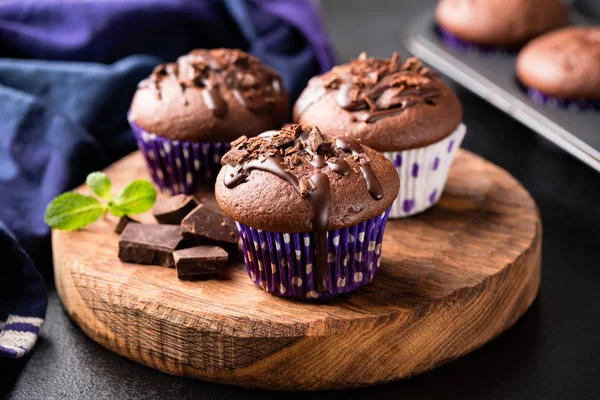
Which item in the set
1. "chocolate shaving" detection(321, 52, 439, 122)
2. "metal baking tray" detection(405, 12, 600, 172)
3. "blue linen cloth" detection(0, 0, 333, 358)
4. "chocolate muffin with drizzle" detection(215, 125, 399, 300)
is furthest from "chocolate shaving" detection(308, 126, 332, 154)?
"metal baking tray" detection(405, 12, 600, 172)

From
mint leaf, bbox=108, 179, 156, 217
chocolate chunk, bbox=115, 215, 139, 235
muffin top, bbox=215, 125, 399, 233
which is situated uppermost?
muffin top, bbox=215, 125, 399, 233

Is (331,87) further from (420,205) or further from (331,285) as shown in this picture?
(331,285)

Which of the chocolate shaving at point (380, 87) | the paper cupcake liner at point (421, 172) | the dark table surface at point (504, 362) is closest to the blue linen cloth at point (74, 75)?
the dark table surface at point (504, 362)

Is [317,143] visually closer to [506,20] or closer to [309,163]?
[309,163]

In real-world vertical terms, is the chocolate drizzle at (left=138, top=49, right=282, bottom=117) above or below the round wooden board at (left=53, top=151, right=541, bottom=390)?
above

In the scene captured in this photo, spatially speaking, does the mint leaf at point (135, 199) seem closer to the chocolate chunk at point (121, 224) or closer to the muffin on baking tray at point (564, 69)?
the chocolate chunk at point (121, 224)

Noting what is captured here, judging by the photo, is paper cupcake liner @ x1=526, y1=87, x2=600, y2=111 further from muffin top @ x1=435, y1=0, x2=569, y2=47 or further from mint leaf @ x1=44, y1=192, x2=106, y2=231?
mint leaf @ x1=44, y1=192, x2=106, y2=231

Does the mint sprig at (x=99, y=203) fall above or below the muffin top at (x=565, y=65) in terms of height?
above
